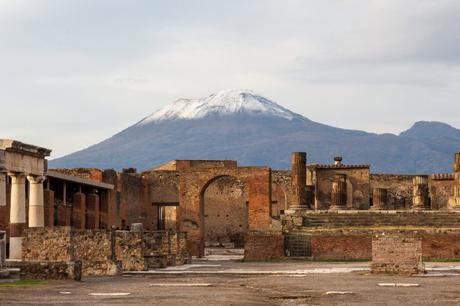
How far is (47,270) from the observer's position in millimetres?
24891

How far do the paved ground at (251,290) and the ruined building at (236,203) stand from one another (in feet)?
21.9

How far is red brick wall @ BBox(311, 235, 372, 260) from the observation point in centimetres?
3875

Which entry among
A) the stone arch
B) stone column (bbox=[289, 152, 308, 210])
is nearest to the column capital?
the stone arch

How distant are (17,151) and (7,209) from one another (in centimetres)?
942

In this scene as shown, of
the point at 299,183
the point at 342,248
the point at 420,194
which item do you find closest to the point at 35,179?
the point at 342,248

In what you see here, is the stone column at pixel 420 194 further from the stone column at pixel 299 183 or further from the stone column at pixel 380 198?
the stone column at pixel 299 183

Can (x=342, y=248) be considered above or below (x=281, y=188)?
below

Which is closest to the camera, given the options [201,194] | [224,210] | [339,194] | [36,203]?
[36,203]

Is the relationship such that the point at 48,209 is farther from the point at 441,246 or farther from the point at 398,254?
the point at 398,254

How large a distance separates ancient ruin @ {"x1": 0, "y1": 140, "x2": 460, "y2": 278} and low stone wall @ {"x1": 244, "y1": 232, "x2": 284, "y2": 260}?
1.5 inches

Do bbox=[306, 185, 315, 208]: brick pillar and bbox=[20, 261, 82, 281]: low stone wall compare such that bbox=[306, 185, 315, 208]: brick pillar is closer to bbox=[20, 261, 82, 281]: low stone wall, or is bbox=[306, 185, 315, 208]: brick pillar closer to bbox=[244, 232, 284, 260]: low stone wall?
bbox=[244, 232, 284, 260]: low stone wall

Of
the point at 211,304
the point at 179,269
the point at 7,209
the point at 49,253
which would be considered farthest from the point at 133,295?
the point at 7,209

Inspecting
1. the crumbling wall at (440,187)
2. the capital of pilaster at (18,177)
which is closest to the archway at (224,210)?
the crumbling wall at (440,187)

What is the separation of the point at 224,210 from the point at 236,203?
33.6 inches
